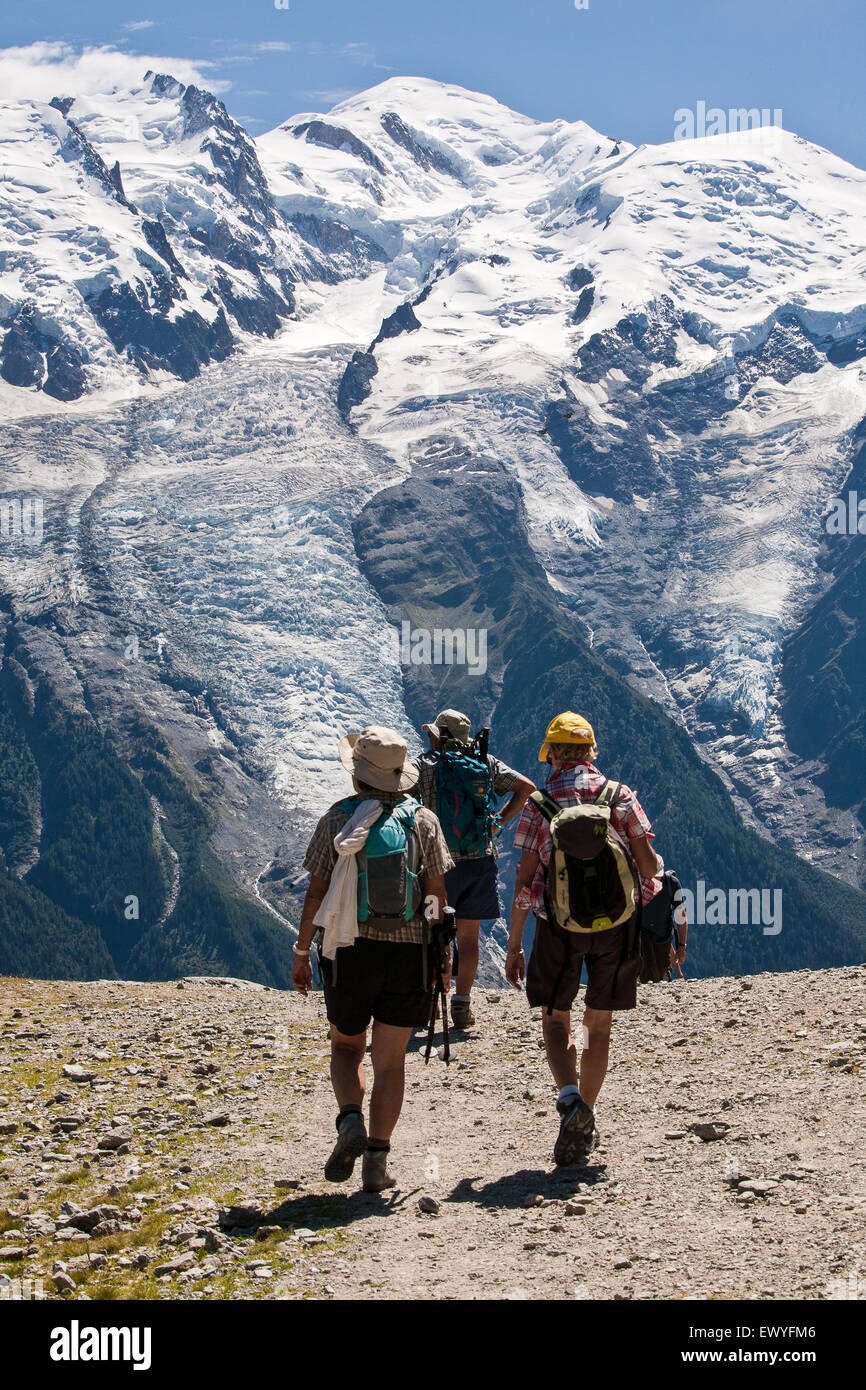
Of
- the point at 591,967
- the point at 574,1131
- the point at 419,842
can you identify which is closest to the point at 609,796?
the point at 591,967

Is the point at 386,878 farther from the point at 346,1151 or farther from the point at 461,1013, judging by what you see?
the point at 461,1013

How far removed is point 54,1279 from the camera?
10.5 metres

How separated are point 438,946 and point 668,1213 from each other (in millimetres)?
3107

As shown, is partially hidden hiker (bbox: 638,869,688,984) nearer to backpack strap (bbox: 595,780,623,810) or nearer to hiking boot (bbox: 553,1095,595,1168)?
backpack strap (bbox: 595,780,623,810)

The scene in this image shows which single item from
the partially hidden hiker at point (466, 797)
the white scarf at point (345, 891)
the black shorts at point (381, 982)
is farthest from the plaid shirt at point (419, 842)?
the partially hidden hiker at point (466, 797)

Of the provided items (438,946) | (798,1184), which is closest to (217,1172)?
(438,946)

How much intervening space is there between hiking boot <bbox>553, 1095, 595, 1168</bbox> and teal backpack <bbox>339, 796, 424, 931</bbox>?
264 centimetres

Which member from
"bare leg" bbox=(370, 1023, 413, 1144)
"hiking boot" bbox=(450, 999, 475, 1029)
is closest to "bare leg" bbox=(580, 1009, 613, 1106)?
"bare leg" bbox=(370, 1023, 413, 1144)

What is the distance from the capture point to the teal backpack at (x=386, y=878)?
42.2ft

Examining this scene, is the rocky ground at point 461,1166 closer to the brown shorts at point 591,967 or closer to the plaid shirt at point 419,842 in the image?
the brown shorts at point 591,967

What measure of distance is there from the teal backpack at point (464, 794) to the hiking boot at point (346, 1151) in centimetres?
654

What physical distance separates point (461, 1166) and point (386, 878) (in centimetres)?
365

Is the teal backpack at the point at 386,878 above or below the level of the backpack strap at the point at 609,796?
below
